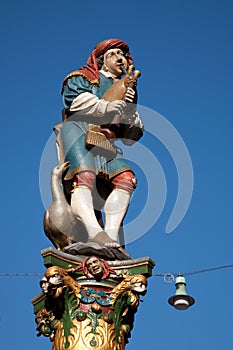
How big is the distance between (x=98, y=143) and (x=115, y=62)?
1884 millimetres

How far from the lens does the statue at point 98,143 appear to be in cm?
1150

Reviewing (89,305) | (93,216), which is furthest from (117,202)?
(89,305)

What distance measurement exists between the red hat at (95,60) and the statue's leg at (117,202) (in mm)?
1848

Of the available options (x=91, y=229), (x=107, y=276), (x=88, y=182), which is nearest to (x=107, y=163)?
(x=88, y=182)

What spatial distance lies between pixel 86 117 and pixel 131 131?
29.8 inches

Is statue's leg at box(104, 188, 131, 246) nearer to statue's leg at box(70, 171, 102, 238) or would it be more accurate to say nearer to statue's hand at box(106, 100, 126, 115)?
statue's leg at box(70, 171, 102, 238)

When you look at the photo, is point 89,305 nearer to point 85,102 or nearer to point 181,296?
point 181,296

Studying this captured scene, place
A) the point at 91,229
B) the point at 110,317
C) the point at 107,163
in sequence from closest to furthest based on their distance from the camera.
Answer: the point at 110,317
the point at 91,229
the point at 107,163

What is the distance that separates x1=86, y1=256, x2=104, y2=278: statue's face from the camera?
1060 centimetres

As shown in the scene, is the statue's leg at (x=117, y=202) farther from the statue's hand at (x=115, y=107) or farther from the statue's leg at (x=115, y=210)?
the statue's hand at (x=115, y=107)

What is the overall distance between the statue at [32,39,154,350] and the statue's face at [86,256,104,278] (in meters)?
0.01

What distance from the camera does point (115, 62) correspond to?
13469 millimetres

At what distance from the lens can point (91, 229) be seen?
443 inches

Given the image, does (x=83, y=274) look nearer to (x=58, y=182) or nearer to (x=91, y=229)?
(x=91, y=229)
